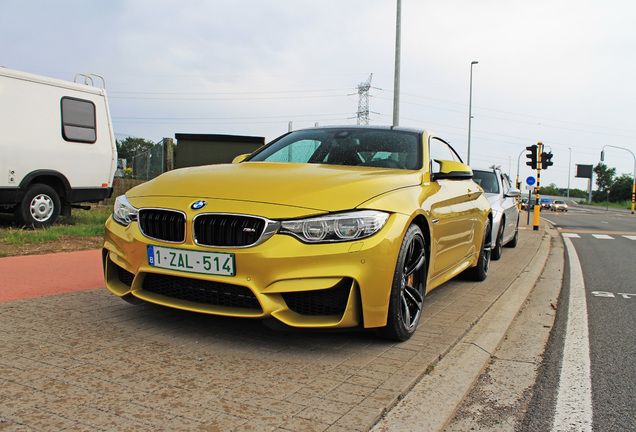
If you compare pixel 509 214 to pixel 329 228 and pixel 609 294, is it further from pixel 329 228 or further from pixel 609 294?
pixel 329 228

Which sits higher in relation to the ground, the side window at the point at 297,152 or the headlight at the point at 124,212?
the side window at the point at 297,152

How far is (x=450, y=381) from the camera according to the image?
115 inches

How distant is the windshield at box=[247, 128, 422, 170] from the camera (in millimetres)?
4355

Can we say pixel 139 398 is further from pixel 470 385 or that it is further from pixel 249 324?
pixel 470 385

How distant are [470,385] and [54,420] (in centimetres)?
202

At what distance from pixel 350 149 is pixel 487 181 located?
617 cm

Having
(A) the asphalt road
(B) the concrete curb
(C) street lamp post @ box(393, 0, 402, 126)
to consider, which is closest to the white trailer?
(B) the concrete curb

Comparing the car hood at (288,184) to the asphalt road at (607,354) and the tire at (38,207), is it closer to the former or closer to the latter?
the asphalt road at (607,354)

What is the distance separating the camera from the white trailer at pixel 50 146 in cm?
873

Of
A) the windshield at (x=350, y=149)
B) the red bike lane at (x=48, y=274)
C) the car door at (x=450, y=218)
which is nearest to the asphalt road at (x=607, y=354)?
the car door at (x=450, y=218)

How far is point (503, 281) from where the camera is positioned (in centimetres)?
650

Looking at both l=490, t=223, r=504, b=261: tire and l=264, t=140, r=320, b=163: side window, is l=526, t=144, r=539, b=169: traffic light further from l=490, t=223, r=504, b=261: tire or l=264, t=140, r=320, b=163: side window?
l=264, t=140, r=320, b=163: side window

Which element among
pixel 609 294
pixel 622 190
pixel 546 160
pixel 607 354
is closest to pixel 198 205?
pixel 607 354

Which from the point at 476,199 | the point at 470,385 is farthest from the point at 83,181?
the point at 470,385
